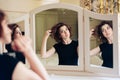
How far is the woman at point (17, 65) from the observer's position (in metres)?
0.45

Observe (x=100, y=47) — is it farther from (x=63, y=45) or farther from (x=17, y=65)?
(x=17, y=65)

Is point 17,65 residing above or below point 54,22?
below

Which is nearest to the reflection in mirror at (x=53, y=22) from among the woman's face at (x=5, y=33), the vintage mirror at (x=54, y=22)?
the vintage mirror at (x=54, y=22)

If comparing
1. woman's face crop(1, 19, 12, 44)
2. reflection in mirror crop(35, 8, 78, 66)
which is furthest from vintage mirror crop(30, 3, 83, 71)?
woman's face crop(1, 19, 12, 44)

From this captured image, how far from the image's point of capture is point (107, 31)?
2.38 feet

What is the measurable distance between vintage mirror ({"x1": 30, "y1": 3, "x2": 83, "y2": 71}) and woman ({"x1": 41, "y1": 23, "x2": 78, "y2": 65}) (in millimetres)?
14

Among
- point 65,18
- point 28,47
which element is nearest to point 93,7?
point 65,18

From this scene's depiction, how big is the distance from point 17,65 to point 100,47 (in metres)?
0.37

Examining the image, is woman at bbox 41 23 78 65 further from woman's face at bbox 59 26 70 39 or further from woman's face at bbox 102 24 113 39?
woman's face at bbox 102 24 113 39

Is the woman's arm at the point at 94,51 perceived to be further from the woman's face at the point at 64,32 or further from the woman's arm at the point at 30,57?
the woman's arm at the point at 30,57

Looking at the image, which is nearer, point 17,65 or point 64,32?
point 17,65

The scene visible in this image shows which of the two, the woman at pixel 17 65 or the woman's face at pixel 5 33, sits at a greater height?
the woman's face at pixel 5 33

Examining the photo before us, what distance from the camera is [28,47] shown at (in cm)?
49

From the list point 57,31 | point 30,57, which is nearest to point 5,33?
point 30,57
